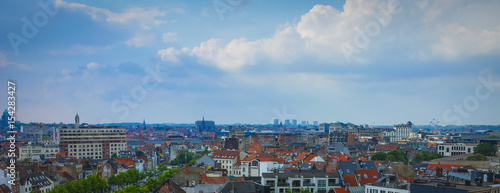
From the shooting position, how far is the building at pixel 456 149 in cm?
11062

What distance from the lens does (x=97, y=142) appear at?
139 metres

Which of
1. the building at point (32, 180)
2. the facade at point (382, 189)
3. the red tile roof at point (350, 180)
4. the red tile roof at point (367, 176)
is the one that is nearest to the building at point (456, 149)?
the red tile roof at point (367, 176)

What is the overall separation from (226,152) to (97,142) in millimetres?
57543

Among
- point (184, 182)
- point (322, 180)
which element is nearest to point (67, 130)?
point (184, 182)

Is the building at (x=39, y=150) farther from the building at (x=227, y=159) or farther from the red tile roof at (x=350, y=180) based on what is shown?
the red tile roof at (x=350, y=180)

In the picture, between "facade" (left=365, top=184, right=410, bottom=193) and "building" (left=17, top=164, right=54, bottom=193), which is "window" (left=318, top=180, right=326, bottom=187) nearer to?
"facade" (left=365, top=184, right=410, bottom=193)

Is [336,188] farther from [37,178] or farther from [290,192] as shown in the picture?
[37,178]

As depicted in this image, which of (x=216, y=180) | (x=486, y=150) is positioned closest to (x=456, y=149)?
(x=486, y=150)

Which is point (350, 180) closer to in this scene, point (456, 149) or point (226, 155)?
point (226, 155)

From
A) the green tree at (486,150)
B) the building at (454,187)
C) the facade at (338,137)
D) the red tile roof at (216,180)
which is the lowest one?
the facade at (338,137)

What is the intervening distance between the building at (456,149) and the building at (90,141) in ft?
298

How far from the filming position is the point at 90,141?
138 m

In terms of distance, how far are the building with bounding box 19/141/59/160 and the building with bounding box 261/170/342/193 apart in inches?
2942

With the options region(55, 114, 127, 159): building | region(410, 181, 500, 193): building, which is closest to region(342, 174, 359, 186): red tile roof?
region(410, 181, 500, 193): building
